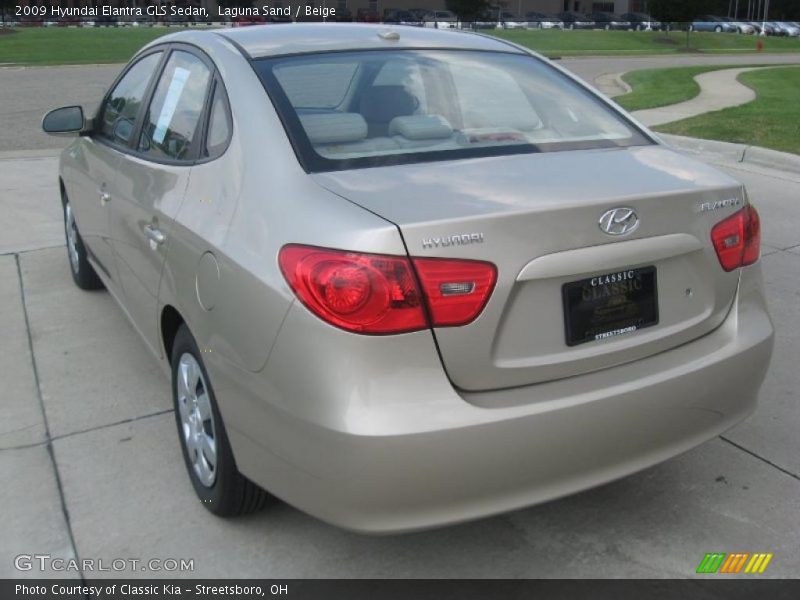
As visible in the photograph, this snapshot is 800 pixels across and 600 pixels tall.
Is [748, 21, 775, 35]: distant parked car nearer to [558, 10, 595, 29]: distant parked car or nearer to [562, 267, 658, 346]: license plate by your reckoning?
[558, 10, 595, 29]: distant parked car

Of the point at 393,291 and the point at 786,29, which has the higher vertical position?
the point at 786,29

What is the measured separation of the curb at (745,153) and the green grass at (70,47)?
79.7 feet

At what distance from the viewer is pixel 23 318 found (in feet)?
17.3

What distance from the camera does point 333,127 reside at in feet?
9.80

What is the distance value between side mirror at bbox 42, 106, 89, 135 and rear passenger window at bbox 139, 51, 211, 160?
0.93 m

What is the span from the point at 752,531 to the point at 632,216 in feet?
4.14

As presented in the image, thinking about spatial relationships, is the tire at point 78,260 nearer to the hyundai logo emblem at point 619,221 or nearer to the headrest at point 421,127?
the headrest at point 421,127

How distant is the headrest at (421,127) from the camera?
310 centimetres

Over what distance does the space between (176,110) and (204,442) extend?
1.37 m

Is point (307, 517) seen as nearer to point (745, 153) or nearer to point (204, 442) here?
point (204, 442)

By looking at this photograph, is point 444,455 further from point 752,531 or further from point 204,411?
point 752,531

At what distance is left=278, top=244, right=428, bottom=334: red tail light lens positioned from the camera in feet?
7.61

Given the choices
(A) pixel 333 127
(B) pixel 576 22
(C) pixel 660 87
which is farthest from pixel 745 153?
(B) pixel 576 22

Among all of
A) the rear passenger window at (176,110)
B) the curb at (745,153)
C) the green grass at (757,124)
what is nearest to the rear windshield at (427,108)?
the rear passenger window at (176,110)
